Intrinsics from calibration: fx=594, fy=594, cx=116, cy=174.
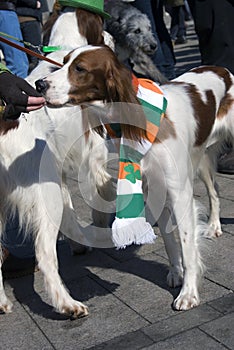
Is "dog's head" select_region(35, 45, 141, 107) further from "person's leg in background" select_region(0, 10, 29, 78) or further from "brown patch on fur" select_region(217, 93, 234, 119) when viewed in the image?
"person's leg in background" select_region(0, 10, 29, 78)

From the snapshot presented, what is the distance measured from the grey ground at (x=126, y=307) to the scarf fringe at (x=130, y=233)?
39 cm

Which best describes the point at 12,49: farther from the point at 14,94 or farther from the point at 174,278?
the point at 174,278

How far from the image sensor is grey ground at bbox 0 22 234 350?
2.91m

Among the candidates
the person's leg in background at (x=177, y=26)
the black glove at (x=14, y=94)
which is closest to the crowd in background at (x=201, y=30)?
the black glove at (x=14, y=94)

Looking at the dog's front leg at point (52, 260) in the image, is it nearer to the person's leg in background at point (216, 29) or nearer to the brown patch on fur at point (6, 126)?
the brown patch on fur at point (6, 126)

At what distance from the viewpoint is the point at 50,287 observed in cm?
325

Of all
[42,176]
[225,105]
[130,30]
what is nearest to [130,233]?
[42,176]

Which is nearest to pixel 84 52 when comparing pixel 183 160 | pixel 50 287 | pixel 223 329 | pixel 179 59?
pixel 183 160

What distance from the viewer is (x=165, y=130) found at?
3172mm

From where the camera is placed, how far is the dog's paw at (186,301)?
3.16 meters

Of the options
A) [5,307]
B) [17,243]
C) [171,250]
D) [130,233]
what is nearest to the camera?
[130,233]

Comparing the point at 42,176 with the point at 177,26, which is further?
the point at 177,26

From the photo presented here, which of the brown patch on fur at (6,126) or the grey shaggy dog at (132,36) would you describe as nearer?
the brown patch on fur at (6,126)

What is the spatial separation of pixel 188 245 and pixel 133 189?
0.45 metres
